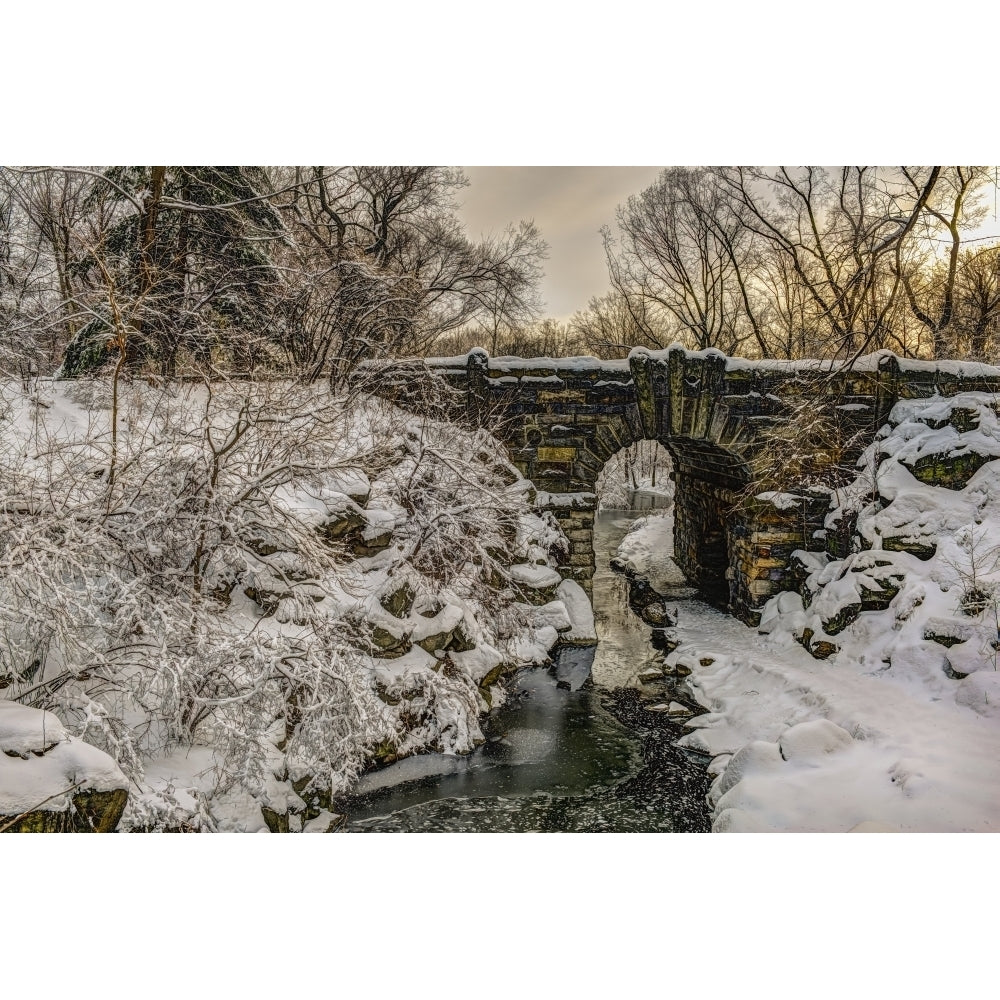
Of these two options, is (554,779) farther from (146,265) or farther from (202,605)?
(146,265)

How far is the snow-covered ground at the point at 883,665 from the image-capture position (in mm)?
3154

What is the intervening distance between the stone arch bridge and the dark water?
2313 mm

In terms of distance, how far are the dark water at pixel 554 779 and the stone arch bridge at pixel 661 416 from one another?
2.31 metres

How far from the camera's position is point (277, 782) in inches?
127

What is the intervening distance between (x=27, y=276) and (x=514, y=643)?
15.9 ft

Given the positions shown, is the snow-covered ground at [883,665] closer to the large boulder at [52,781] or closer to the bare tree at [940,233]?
the bare tree at [940,233]

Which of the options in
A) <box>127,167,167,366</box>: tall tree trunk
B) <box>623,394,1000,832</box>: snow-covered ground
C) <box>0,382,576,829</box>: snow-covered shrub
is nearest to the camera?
<box>0,382,576,829</box>: snow-covered shrub

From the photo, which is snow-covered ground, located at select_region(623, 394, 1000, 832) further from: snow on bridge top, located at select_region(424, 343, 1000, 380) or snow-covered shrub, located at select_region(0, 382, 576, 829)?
snow-covered shrub, located at select_region(0, 382, 576, 829)

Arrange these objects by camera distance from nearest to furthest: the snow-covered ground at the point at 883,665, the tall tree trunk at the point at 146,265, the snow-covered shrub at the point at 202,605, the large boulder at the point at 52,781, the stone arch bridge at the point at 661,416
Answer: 1. the large boulder at the point at 52,781
2. the snow-covered shrub at the point at 202,605
3. the snow-covered ground at the point at 883,665
4. the tall tree trunk at the point at 146,265
5. the stone arch bridge at the point at 661,416

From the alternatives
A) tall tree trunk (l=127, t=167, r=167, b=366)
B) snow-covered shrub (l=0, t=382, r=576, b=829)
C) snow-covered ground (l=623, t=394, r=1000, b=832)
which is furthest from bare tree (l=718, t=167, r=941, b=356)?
tall tree trunk (l=127, t=167, r=167, b=366)

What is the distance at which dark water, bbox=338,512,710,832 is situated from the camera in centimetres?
369

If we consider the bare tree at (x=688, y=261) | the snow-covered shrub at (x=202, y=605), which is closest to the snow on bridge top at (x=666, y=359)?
the bare tree at (x=688, y=261)

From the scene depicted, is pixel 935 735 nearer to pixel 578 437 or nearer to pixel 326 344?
pixel 578 437

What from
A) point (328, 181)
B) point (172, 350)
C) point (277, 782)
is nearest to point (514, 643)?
point (277, 782)
